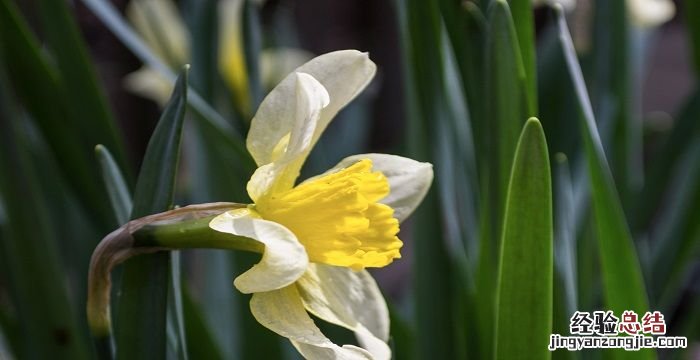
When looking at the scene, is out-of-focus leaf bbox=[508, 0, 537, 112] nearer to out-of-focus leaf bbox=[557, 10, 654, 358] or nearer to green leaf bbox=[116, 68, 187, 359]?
out-of-focus leaf bbox=[557, 10, 654, 358]

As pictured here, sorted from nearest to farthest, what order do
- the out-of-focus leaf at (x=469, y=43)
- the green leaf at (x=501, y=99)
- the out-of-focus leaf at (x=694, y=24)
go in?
the green leaf at (x=501, y=99)
the out-of-focus leaf at (x=469, y=43)
the out-of-focus leaf at (x=694, y=24)

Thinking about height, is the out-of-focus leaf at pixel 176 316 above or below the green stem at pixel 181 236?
below

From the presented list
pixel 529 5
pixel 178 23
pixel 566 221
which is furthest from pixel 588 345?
pixel 178 23

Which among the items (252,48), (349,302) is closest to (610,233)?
(349,302)

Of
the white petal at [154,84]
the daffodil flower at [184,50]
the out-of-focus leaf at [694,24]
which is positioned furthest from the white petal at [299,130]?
the white petal at [154,84]

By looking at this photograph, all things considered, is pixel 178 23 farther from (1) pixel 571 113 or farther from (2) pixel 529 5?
(2) pixel 529 5

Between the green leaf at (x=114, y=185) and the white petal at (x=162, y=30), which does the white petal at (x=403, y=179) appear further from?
the white petal at (x=162, y=30)

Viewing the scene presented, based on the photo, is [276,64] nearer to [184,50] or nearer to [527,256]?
[184,50]
